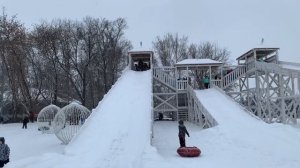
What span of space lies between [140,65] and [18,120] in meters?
19.2

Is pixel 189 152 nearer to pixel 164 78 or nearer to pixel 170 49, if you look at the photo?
pixel 164 78

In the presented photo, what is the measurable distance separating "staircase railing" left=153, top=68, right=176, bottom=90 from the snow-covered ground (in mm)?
6126

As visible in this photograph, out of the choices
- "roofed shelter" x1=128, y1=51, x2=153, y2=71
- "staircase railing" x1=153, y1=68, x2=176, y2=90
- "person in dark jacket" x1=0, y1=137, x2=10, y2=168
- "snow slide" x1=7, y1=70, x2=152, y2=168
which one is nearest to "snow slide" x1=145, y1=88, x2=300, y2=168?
"snow slide" x1=7, y1=70, x2=152, y2=168

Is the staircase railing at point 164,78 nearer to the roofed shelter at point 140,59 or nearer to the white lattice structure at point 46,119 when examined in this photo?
the roofed shelter at point 140,59

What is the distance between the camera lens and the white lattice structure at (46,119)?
32503 mm

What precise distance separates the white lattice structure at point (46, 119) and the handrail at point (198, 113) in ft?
32.3

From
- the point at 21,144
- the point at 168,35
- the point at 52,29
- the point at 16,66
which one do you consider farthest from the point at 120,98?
the point at 168,35

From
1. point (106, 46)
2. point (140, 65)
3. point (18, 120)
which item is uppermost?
point (106, 46)

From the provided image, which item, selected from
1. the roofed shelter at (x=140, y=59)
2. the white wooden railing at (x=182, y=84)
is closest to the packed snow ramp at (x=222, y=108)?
the white wooden railing at (x=182, y=84)

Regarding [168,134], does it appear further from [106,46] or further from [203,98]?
[106,46]

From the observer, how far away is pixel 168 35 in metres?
69.5

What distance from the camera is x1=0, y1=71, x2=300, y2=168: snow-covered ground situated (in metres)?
15.4

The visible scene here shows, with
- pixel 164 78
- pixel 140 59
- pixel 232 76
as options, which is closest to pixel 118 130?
pixel 164 78

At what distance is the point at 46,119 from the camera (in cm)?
4097
